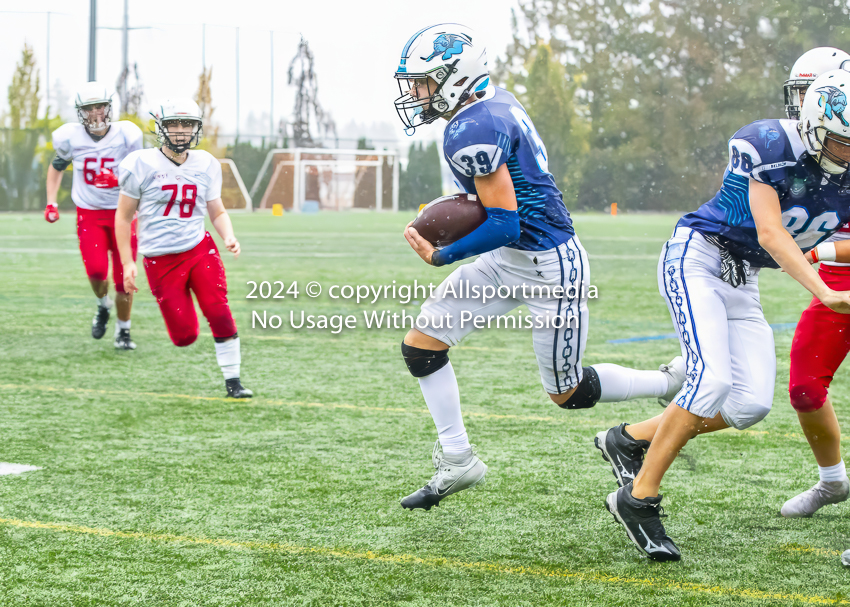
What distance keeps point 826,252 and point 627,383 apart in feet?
3.50

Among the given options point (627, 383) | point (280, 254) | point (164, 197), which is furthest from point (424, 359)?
point (280, 254)

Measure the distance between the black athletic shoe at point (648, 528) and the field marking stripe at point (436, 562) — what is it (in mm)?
152

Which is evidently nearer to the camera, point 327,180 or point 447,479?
point 447,479

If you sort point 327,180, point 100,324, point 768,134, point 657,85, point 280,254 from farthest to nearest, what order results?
point 327,180 → point 657,85 → point 280,254 → point 100,324 → point 768,134

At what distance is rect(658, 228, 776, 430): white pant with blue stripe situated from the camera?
9.89 ft

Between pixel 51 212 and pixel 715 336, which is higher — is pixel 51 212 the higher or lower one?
the higher one

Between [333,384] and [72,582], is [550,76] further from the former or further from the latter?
[72,582]

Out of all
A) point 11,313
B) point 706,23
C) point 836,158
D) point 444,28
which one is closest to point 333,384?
point 444,28

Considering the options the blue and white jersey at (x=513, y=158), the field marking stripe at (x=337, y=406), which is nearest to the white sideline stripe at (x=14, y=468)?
the field marking stripe at (x=337, y=406)

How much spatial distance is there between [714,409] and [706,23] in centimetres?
2275

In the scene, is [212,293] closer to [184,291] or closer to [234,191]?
[184,291]

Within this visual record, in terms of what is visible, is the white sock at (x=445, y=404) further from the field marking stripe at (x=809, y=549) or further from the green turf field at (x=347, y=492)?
the field marking stripe at (x=809, y=549)

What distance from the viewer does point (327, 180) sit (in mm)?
39188

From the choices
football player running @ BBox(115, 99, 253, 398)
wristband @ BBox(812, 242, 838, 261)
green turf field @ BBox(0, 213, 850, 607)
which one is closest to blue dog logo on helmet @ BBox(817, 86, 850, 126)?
wristband @ BBox(812, 242, 838, 261)
